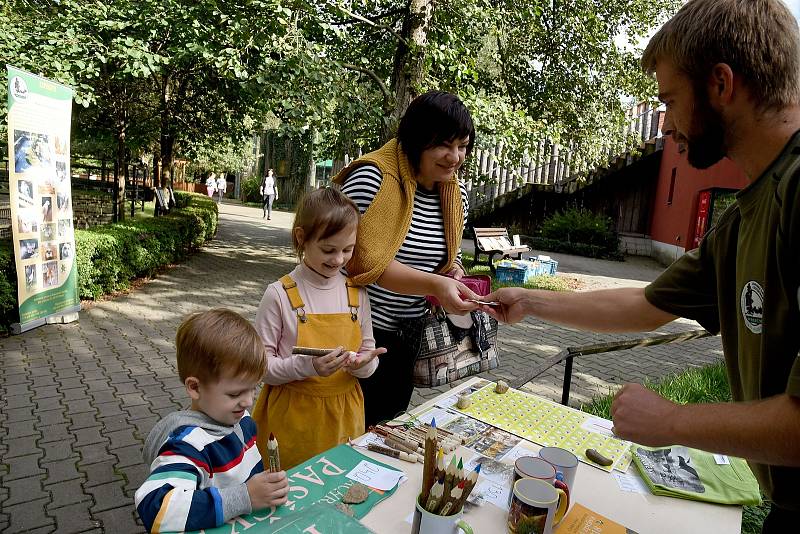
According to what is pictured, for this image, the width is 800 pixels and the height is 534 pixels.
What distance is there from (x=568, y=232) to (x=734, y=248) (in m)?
15.0

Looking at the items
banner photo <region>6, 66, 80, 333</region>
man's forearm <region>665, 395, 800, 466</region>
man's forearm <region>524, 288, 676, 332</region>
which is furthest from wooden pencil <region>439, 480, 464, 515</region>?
banner photo <region>6, 66, 80, 333</region>

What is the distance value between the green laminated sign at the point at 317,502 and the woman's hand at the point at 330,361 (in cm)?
27

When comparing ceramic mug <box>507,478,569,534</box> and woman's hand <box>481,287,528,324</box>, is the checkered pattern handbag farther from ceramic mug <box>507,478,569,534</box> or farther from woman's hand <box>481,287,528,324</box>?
ceramic mug <box>507,478,569,534</box>

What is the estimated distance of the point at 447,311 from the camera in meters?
2.32

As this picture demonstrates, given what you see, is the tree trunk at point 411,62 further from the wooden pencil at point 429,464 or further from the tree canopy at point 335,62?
the wooden pencil at point 429,464

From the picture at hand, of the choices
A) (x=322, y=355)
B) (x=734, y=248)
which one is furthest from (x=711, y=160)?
(x=322, y=355)

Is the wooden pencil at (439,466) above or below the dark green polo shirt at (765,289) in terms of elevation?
below

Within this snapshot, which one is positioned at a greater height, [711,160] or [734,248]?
[711,160]

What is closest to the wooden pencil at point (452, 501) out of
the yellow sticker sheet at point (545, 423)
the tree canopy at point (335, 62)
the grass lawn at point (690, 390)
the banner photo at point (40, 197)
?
the yellow sticker sheet at point (545, 423)

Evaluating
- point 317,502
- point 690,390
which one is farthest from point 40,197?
point 690,390

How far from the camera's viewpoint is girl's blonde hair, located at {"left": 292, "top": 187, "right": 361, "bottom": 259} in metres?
2.01

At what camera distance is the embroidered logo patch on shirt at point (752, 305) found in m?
1.15

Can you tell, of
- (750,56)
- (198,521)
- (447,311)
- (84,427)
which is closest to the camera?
(750,56)

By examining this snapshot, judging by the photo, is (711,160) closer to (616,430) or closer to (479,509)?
(616,430)
